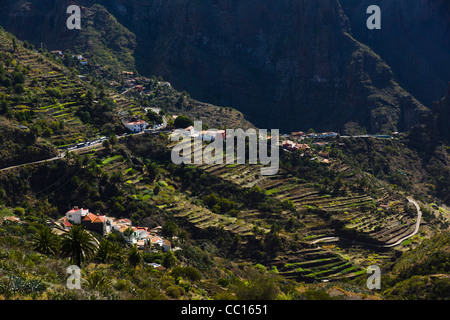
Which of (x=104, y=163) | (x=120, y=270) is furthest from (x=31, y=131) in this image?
(x=120, y=270)

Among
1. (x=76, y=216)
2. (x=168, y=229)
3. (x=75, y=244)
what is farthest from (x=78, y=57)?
(x=75, y=244)

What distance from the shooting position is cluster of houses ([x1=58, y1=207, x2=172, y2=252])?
5281 cm

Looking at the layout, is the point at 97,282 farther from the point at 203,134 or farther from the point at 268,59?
the point at 268,59

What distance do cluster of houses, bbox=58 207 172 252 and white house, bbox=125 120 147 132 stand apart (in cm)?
2963

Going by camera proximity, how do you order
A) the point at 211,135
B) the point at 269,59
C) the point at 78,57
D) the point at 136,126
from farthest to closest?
the point at 269,59
the point at 78,57
the point at 211,135
the point at 136,126

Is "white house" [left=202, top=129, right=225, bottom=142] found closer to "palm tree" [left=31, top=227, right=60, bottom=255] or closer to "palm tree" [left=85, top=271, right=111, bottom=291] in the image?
"palm tree" [left=31, top=227, right=60, bottom=255]

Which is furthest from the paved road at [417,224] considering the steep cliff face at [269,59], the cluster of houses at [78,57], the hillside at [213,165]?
the cluster of houses at [78,57]

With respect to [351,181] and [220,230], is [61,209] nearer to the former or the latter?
[220,230]

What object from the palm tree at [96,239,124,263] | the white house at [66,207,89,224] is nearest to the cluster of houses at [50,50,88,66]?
the white house at [66,207,89,224]

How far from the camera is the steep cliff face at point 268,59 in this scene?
154 meters

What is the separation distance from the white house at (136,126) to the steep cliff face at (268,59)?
215 feet

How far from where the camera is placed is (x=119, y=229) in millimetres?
56906

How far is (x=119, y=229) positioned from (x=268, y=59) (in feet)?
404
